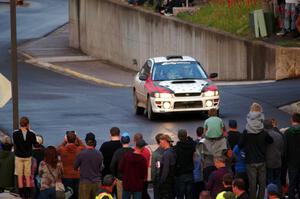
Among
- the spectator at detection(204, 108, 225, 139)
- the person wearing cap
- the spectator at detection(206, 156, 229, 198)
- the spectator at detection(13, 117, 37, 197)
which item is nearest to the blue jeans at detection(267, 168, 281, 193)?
the spectator at detection(204, 108, 225, 139)

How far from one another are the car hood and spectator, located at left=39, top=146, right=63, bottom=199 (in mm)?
11451

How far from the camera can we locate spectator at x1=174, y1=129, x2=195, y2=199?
62.3 feet

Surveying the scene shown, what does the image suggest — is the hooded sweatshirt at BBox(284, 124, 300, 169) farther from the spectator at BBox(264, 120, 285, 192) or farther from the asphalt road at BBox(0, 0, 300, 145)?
the asphalt road at BBox(0, 0, 300, 145)

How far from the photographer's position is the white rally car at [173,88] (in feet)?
96.8

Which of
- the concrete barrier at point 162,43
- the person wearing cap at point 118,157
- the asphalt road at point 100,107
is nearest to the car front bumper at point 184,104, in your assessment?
the asphalt road at point 100,107

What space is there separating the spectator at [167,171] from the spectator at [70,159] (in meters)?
1.41

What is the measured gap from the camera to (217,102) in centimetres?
2961

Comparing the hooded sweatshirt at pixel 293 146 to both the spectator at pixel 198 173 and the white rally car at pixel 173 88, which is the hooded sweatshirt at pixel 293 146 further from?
the white rally car at pixel 173 88

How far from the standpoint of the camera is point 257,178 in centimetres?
1939

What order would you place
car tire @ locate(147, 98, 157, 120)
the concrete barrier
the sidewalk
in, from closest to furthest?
1. car tire @ locate(147, 98, 157, 120)
2. the concrete barrier
3. the sidewalk

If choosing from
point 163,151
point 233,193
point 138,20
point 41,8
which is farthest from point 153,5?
point 233,193

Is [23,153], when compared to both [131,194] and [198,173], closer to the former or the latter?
[131,194]

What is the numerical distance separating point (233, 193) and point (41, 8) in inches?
2366

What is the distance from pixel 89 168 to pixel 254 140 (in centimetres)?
273
